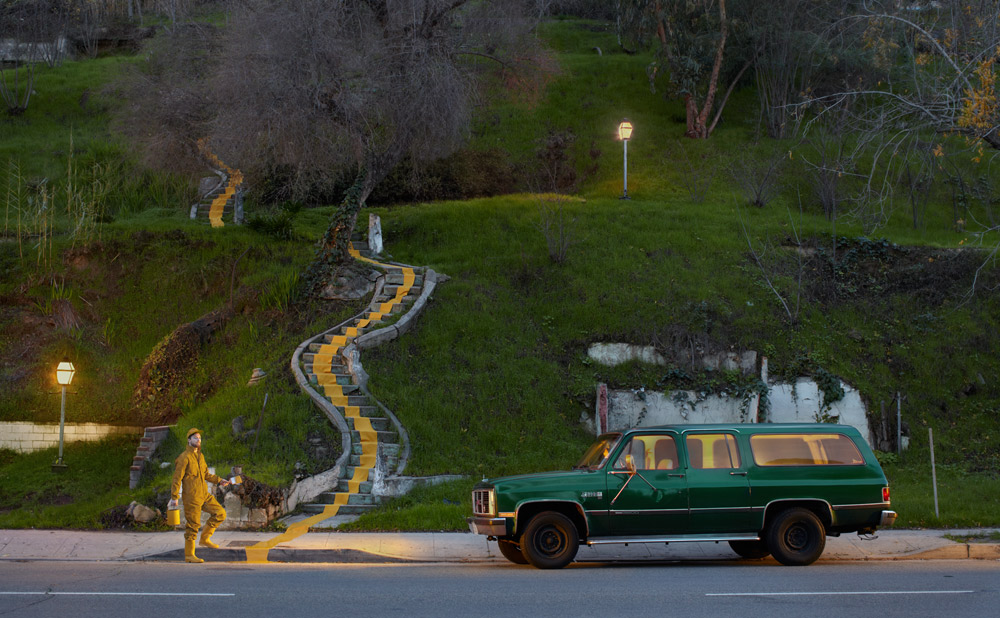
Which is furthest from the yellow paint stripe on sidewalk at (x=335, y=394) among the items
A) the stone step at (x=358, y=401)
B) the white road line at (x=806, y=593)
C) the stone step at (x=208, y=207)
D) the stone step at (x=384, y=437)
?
the stone step at (x=208, y=207)

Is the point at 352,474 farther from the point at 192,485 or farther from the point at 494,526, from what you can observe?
the point at 494,526

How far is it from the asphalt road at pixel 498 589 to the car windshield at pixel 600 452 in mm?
1244

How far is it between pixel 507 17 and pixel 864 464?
18.8 meters

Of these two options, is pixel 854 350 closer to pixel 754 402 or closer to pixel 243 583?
pixel 754 402

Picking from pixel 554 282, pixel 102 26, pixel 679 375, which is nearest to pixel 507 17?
pixel 554 282

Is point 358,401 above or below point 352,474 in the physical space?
above

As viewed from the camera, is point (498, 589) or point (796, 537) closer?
point (498, 589)

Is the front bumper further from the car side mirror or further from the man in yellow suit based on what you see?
the man in yellow suit

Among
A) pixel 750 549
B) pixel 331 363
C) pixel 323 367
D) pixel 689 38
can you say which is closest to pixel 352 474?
pixel 323 367

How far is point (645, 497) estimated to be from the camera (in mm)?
9898

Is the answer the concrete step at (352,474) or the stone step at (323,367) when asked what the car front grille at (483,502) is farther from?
the stone step at (323,367)

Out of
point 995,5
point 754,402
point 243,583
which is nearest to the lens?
point 243,583

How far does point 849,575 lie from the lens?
30.5 feet

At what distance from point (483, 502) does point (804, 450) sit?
13.4 feet
